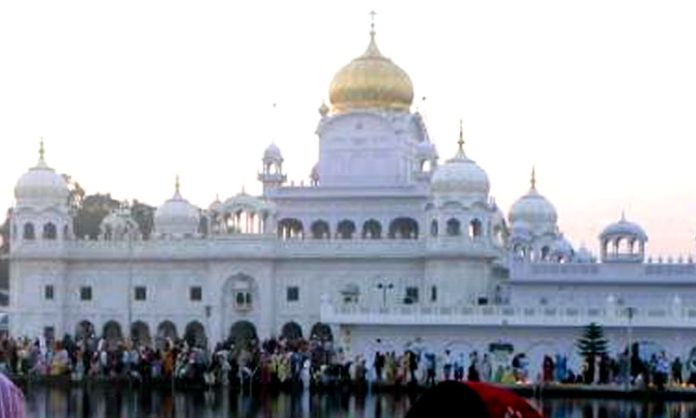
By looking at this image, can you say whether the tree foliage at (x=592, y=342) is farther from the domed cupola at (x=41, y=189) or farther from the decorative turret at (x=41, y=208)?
the domed cupola at (x=41, y=189)

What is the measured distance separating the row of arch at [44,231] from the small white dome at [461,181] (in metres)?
13.0

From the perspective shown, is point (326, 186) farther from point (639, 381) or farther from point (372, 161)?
point (639, 381)

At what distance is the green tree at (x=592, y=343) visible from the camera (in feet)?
121

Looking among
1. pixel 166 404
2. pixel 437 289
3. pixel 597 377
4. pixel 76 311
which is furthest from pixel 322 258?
pixel 166 404

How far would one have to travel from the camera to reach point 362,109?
59000mm

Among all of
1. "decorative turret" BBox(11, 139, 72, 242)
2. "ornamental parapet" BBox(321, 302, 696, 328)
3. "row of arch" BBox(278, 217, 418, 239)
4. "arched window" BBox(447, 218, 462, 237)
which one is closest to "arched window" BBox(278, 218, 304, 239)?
"row of arch" BBox(278, 217, 418, 239)

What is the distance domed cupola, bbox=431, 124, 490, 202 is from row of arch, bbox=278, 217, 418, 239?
5121 millimetres

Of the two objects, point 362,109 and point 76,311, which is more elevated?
point 362,109

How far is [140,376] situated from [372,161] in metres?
28.4

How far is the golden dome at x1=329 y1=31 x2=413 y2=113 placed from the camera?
193ft

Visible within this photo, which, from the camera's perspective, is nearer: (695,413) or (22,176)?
(695,413)

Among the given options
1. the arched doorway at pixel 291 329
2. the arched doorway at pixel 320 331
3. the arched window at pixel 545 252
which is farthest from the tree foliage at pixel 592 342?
the arched window at pixel 545 252

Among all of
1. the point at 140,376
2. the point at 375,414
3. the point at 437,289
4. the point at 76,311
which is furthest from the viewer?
the point at 76,311

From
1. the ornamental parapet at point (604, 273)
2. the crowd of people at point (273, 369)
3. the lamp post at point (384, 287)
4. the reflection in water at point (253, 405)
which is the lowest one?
the reflection in water at point (253, 405)
